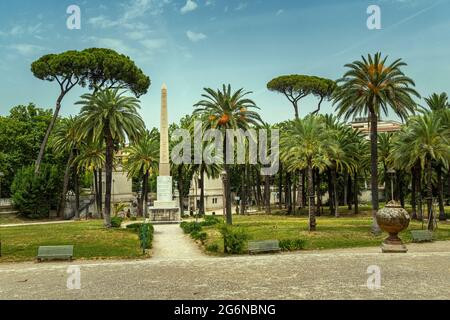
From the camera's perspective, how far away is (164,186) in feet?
144

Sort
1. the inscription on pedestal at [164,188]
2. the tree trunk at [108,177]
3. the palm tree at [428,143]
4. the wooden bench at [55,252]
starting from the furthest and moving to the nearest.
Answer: the inscription on pedestal at [164,188] → the tree trunk at [108,177] → the palm tree at [428,143] → the wooden bench at [55,252]

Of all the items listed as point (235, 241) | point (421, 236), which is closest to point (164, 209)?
point (235, 241)

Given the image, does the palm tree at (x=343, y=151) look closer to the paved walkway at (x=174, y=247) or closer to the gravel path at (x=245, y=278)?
the paved walkway at (x=174, y=247)

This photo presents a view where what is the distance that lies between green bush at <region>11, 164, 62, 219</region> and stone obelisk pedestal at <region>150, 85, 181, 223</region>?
16.3 meters

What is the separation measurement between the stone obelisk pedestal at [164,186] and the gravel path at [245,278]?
77.8ft

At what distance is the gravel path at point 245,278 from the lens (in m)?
11.9

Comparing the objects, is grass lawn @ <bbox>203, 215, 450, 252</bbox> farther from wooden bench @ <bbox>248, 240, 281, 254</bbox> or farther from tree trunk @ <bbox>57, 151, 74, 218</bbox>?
tree trunk @ <bbox>57, 151, 74, 218</bbox>

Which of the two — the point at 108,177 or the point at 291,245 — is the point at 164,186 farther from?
the point at 291,245

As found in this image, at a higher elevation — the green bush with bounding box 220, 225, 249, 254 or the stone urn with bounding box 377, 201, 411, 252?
the stone urn with bounding box 377, 201, 411, 252

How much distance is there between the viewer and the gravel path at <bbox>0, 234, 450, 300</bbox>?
1186 cm

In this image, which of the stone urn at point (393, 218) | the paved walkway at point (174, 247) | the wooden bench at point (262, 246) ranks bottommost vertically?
the paved walkway at point (174, 247)

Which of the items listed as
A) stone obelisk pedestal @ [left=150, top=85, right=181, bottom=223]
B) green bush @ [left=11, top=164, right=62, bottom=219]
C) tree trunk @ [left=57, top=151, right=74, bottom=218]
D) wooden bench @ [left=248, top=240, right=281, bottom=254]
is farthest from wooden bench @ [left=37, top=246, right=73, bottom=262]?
tree trunk @ [left=57, top=151, right=74, bottom=218]

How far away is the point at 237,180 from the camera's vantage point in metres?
76.9

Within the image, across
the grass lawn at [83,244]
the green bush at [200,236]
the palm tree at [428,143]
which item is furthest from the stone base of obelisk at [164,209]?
the palm tree at [428,143]
